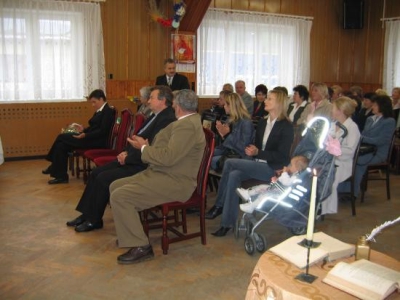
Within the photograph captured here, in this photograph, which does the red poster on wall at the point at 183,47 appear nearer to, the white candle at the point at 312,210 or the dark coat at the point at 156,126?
the dark coat at the point at 156,126

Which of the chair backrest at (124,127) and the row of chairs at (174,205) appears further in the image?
the chair backrest at (124,127)

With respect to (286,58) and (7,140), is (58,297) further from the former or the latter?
(286,58)

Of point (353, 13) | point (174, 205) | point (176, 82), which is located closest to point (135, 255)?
point (174, 205)

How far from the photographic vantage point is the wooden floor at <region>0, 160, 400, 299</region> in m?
2.91

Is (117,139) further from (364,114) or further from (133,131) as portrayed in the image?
(364,114)

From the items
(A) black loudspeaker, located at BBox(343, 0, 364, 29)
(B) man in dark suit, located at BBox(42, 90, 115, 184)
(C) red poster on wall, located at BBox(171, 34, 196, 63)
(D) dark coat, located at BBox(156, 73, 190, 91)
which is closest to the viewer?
(B) man in dark suit, located at BBox(42, 90, 115, 184)

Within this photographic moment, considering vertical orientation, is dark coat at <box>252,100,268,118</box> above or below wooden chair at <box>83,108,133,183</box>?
above

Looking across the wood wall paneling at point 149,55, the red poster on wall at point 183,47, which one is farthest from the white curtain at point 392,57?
the red poster on wall at point 183,47

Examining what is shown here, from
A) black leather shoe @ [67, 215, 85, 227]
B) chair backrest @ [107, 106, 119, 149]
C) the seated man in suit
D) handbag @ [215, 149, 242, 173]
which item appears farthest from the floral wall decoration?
black leather shoe @ [67, 215, 85, 227]

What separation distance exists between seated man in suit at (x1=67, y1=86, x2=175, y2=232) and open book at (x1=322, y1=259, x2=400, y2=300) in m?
2.30

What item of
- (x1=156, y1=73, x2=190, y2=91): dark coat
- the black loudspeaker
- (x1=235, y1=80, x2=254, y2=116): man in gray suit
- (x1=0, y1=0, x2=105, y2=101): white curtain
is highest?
the black loudspeaker

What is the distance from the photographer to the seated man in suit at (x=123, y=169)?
3836 mm

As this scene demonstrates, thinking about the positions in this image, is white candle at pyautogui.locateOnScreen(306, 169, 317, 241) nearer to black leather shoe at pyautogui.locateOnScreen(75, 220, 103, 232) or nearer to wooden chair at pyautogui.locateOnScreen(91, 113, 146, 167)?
black leather shoe at pyautogui.locateOnScreen(75, 220, 103, 232)

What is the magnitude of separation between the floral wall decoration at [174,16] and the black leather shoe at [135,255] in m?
5.26
